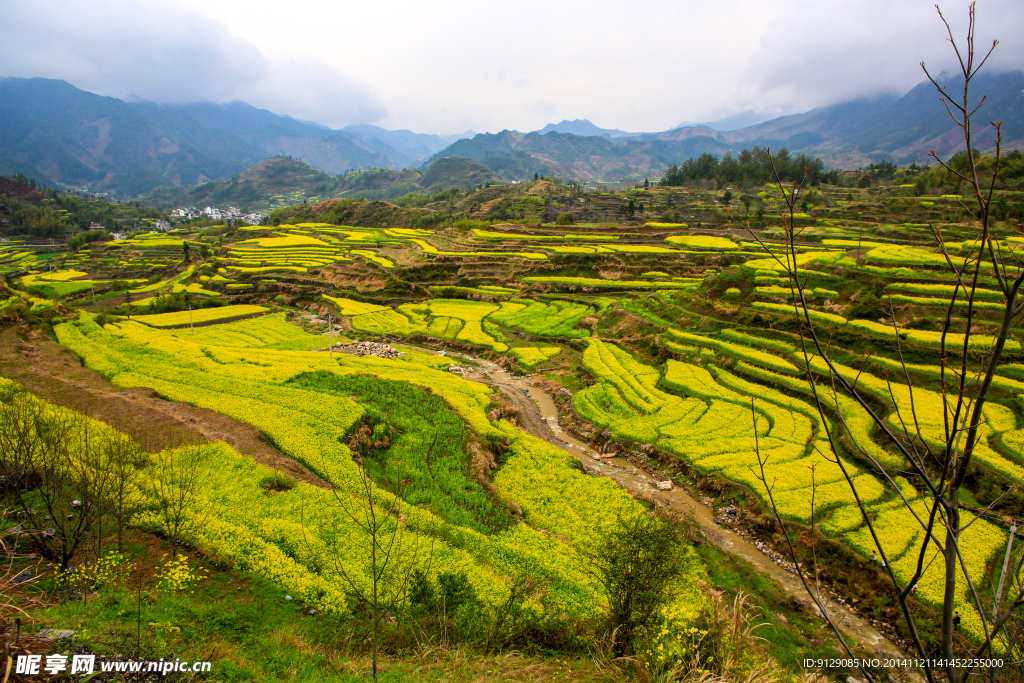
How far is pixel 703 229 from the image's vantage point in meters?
67.4

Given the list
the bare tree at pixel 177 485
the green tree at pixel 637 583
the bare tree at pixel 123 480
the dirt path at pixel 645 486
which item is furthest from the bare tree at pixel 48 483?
the dirt path at pixel 645 486

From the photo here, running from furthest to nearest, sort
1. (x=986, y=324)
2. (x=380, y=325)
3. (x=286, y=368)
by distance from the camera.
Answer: (x=380, y=325) < (x=286, y=368) < (x=986, y=324)

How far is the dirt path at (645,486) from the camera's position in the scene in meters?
13.0

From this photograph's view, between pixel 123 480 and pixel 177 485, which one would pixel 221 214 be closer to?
pixel 177 485

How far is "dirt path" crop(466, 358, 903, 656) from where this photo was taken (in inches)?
513

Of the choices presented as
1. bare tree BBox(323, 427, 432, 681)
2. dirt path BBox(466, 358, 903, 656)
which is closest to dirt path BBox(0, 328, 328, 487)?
bare tree BBox(323, 427, 432, 681)

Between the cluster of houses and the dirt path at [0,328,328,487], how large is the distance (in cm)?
14576

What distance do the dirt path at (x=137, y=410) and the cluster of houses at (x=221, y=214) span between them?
146m

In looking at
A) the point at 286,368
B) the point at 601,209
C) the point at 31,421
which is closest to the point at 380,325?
the point at 286,368

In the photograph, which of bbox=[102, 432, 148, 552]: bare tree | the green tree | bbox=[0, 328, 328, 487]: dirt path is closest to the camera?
the green tree

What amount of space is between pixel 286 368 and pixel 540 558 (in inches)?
751

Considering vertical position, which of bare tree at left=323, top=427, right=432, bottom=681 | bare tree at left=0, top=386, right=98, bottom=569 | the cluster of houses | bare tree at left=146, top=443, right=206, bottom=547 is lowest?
bare tree at left=323, top=427, right=432, bottom=681

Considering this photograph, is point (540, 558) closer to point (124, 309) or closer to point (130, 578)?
point (130, 578)

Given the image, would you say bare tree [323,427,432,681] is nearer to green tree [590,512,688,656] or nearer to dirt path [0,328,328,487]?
dirt path [0,328,328,487]
